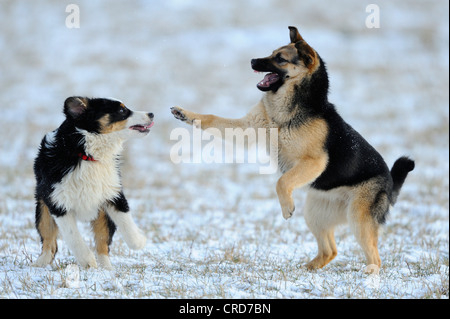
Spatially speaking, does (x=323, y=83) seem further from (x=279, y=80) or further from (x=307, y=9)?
(x=307, y=9)

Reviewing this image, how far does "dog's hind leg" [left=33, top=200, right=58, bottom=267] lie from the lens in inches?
205

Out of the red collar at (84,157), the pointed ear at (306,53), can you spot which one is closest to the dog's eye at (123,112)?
the red collar at (84,157)

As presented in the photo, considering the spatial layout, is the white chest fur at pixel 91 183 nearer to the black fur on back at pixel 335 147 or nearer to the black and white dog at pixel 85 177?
the black and white dog at pixel 85 177

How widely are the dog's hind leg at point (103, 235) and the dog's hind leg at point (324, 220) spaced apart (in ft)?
7.37

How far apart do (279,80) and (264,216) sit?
3901mm

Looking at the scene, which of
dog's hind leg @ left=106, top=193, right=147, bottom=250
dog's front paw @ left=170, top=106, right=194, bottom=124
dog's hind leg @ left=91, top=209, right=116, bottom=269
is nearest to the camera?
dog's hind leg @ left=106, top=193, right=147, bottom=250

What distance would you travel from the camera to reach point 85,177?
4883mm

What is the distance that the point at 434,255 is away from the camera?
260 inches

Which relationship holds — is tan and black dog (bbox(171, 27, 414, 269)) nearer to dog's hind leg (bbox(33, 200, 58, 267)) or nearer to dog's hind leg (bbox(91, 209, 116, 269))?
dog's hind leg (bbox(91, 209, 116, 269))

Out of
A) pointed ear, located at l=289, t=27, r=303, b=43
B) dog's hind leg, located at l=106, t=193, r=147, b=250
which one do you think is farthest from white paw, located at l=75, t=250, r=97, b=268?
pointed ear, located at l=289, t=27, r=303, b=43

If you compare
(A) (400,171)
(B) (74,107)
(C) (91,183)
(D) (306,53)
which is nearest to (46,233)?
(C) (91,183)

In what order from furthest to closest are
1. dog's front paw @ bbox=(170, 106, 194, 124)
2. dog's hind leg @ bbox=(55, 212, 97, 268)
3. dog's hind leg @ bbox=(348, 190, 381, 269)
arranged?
dog's front paw @ bbox=(170, 106, 194, 124), dog's hind leg @ bbox=(348, 190, 381, 269), dog's hind leg @ bbox=(55, 212, 97, 268)

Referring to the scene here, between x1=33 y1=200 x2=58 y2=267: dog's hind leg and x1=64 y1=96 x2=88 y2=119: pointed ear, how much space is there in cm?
97
